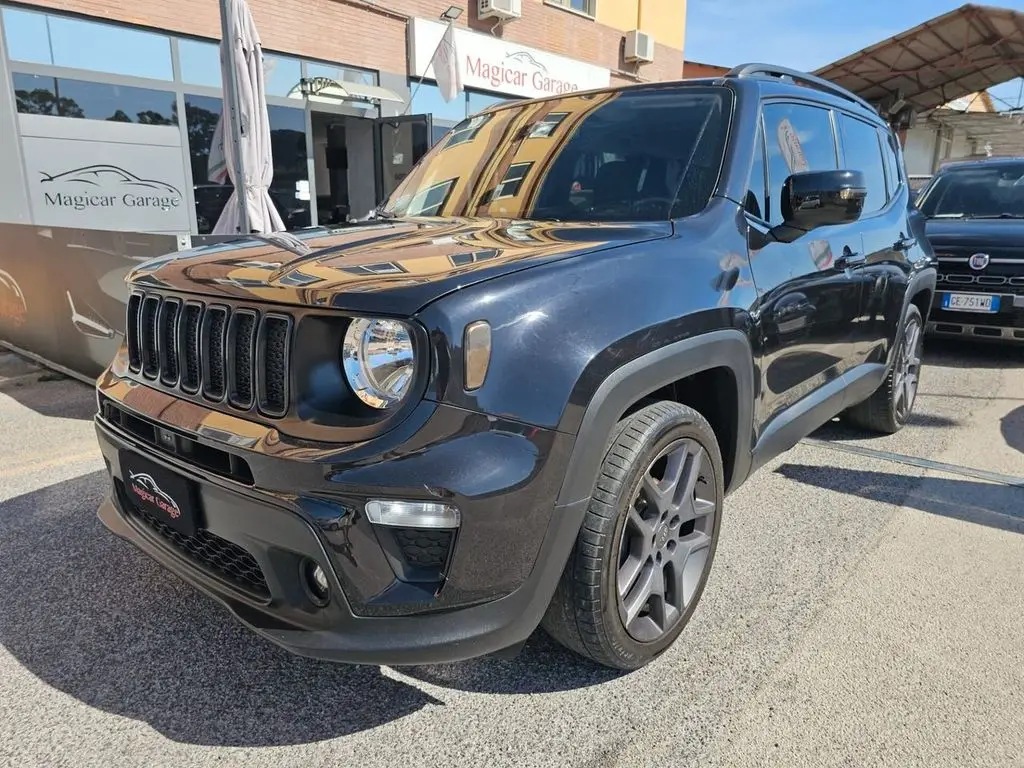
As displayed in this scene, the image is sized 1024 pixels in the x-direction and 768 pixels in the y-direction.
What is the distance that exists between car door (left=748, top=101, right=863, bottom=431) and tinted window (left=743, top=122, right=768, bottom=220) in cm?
1

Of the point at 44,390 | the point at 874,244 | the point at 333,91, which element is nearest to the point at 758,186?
the point at 874,244

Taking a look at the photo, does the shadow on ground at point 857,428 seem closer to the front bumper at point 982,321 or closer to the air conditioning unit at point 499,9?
the front bumper at point 982,321

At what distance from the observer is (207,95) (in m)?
9.77

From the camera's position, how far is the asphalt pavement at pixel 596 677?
1972mm

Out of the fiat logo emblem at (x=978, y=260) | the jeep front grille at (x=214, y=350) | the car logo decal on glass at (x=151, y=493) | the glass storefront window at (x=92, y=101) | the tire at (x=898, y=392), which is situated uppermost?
the glass storefront window at (x=92, y=101)

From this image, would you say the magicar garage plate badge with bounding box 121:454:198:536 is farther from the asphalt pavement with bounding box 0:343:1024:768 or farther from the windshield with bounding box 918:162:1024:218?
the windshield with bounding box 918:162:1024:218

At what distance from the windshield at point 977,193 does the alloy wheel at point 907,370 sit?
3.46 metres

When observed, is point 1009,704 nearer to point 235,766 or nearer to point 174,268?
point 235,766

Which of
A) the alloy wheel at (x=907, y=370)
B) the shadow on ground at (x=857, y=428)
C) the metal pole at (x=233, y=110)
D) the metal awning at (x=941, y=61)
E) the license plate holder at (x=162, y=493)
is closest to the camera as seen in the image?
the license plate holder at (x=162, y=493)

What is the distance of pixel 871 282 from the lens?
11.7 feet

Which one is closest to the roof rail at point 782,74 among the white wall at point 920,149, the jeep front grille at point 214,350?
the jeep front grille at point 214,350

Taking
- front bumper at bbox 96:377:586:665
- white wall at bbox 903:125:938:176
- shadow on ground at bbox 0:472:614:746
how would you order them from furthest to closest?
white wall at bbox 903:125:938:176 < shadow on ground at bbox 0:472:614:746 < front bumper at bbox 96:377:586:665

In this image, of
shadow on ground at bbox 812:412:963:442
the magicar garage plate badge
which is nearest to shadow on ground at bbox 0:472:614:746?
the magicar garage plate badge

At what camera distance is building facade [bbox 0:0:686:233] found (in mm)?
8422
